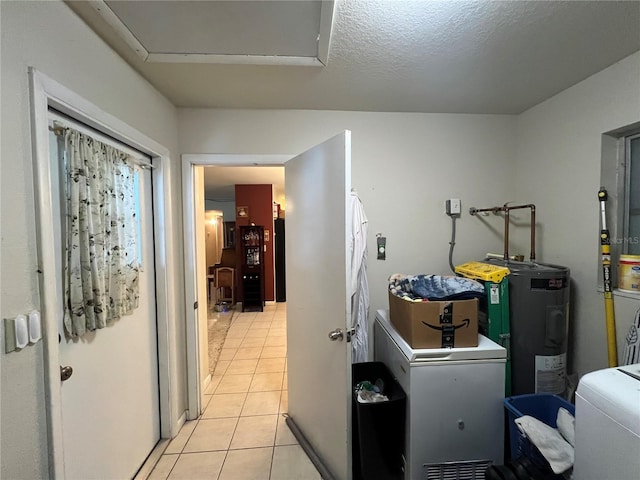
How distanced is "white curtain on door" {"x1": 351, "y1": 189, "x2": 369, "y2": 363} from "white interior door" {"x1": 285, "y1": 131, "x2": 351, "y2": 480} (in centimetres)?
29

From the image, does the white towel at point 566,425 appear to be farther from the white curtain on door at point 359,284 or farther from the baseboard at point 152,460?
the baseboard at point 152,460

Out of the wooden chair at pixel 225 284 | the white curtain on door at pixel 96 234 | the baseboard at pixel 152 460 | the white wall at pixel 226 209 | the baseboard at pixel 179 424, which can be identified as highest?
the white wall at pixel 226 209

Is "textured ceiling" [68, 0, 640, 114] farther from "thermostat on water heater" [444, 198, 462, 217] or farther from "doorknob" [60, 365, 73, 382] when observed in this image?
"doorknob" [60, 365, 73, 382]

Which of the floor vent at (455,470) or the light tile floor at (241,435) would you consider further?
the light tile floor at (241,435)

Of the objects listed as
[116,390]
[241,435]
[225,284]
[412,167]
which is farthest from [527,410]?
[225,284]

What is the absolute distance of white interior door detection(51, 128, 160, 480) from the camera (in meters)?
1.13

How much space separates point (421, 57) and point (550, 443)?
75.0 inches

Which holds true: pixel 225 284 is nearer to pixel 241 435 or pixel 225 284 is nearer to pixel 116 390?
pixel 241 435

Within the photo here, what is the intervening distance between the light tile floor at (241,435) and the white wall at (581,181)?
1.92m

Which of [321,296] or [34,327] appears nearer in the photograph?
[34,327]

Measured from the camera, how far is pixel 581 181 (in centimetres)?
162

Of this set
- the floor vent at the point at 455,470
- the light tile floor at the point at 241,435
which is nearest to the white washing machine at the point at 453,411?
the floor vent at the point at 455,470

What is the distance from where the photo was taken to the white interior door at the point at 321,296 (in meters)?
1.38

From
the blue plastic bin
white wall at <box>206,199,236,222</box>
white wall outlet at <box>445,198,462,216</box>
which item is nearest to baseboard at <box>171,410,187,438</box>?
the blue plastic bin
